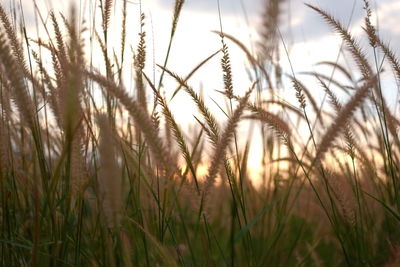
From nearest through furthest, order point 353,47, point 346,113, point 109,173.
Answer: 1. point 109,173
2. point 346,113
3. point 353,47

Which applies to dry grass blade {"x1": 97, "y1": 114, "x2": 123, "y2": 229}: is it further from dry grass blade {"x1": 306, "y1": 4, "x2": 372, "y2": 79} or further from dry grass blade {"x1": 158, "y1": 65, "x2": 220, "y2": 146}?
dry grass blade {"x1": 306, "y1": 4, "x2": 372, "y2": 79}

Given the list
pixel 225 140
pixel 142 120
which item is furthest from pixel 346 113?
pixel 142 120

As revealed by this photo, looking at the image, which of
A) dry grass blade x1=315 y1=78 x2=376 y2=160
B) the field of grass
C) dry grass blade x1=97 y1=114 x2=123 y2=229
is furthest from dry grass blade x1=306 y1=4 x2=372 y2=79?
dry grass blade x1=97 y1=114 x2=123 y2=229

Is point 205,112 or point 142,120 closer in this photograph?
point 142,120

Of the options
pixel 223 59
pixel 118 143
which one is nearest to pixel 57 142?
pixel 118 143

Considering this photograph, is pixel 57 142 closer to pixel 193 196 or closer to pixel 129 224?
pixel 129 224

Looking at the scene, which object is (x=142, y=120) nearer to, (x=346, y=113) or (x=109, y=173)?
(x=109, y=173)

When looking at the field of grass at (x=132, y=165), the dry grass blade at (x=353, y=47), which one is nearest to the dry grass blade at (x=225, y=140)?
the field of grass at (x=132, y=165)

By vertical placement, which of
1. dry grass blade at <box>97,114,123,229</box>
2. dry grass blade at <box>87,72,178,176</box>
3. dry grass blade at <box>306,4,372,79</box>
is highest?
dry grass blade at <box>306,4,372,79</box>

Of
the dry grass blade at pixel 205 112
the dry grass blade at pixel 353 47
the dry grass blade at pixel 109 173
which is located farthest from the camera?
the dry grass blade at pixel 353 47

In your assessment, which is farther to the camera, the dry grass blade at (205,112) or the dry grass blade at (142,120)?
the dry grass blade at (205,112)

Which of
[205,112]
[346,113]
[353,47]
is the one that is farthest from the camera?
[353,47]

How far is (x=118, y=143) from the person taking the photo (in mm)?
1239

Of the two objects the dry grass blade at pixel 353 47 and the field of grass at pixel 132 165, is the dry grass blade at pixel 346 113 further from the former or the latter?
the dry grass blade at pixel 353 47
